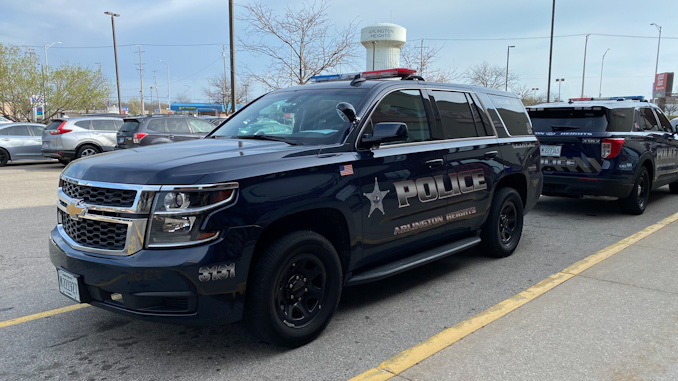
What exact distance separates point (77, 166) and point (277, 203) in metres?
1.43

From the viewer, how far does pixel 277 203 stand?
127 inches

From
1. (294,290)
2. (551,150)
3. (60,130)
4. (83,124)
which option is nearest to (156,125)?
(83,124)

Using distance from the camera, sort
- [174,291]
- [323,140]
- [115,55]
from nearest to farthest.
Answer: [174,291] → [323,140] → [115,55]

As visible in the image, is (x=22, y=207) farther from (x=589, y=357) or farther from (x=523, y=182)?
(x=589, y=357)

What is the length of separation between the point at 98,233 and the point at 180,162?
669 millimetres

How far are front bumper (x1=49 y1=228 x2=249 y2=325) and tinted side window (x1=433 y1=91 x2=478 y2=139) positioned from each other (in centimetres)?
265

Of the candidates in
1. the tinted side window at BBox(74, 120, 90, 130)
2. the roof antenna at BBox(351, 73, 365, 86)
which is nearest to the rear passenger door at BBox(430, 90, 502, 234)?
the roof antenna at BBox(351, 73, 365, 86)

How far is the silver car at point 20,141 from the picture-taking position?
17.1 meters

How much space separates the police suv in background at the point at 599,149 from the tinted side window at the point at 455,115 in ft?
11.7

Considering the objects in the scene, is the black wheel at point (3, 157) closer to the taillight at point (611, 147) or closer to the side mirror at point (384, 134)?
the side mirror at point (384, 134)

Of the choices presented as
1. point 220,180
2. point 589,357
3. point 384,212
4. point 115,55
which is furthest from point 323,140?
point 115,55

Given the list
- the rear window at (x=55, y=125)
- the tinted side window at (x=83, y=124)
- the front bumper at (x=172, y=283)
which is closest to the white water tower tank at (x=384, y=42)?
the tinted side window at (x=83, y=124)

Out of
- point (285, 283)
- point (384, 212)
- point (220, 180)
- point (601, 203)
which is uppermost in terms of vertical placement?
point (220, 180)

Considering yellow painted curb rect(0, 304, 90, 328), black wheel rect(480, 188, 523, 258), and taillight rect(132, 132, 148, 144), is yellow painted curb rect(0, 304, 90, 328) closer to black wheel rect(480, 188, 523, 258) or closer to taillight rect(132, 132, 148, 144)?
black wheel rect(480, 188, 523, 258)
